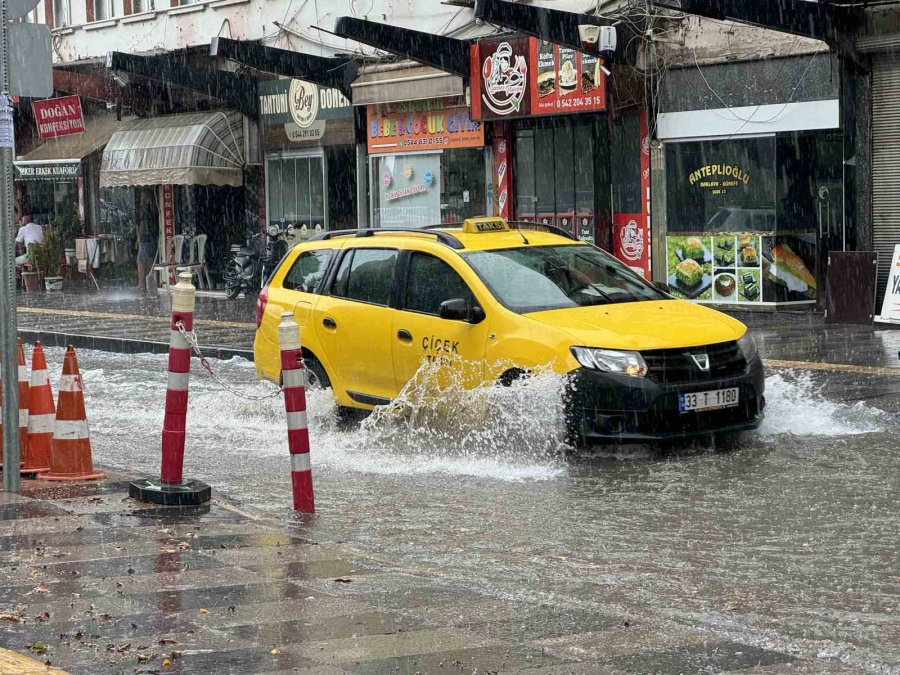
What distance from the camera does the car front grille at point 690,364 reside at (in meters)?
9.66

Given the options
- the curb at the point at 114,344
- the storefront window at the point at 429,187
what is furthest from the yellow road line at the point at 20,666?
the storefront window at the point at 429,187

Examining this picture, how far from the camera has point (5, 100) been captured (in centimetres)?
823

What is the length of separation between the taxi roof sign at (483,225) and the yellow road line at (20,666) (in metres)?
6.75

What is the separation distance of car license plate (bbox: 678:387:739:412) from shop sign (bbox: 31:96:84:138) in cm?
2418

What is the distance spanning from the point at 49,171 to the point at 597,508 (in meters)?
27.7

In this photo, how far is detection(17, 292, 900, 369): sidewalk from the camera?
15.5 m

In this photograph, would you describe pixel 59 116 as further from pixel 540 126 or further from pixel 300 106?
pixel 540 126

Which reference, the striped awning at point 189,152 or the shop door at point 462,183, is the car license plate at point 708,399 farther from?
the striped awning at point 189,152

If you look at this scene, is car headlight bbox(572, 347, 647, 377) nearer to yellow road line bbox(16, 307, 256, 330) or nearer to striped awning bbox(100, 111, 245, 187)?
yellow road line bbox(16, 307, 256, 330)

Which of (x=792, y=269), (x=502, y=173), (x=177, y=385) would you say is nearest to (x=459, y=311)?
(x=177, y=385)

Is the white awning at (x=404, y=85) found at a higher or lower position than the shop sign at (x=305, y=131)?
higher

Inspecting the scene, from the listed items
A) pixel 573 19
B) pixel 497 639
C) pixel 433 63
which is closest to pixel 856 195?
pixel 573 19

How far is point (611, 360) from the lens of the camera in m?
9.66

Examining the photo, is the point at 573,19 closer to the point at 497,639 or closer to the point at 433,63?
the point at 433,63
